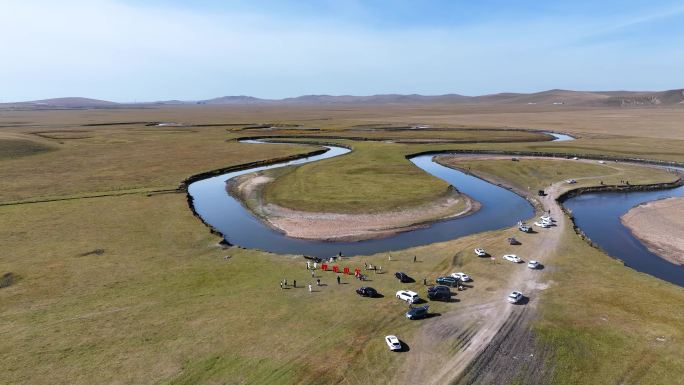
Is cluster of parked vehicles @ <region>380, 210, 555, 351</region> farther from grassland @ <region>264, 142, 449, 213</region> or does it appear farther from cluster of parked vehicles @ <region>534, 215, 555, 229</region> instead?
grassland @ <region>264, 142, 449, 213</region>

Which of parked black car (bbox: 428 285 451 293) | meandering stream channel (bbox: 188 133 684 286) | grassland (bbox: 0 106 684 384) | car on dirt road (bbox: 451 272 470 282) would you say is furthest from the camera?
meandering stream channel (bbox: 188 133 684 286)

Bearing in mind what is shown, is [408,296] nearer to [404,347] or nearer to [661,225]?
[404,347]

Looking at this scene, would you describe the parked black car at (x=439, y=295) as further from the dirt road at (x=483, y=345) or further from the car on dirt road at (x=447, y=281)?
the car on dirt road at (x=447, y=281)

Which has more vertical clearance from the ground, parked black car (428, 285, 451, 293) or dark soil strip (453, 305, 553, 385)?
parked black car (428, 285, 451, 293)

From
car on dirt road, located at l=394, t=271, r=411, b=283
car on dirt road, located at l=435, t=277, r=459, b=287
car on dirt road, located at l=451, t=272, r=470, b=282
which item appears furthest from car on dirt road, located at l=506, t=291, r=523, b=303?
car on dirt road, located at l=394, t=271, r=411, b=283

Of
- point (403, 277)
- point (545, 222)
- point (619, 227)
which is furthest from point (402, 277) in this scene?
point (619, 227)

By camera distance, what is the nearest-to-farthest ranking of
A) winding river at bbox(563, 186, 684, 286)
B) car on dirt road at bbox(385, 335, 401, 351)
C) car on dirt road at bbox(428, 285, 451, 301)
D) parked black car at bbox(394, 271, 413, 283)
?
car on dirt road at bbox(385, 335, 401, 351) < car on dirt road at bbox(428, 285, 451, 301) < parked black car at bbox(394, 271, 413, 283) < winding river at bbox(563, 186, 684, 286)
